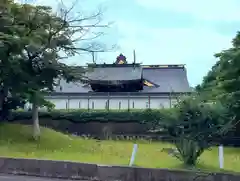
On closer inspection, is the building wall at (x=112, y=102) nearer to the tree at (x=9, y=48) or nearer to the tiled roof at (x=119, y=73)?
the tiled roof at (x=119, y=73)

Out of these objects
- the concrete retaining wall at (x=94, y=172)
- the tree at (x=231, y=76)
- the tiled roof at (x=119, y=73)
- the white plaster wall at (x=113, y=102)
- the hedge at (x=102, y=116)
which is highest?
the tiled roof at (x=119, y=73)

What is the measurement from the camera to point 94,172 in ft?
40.2

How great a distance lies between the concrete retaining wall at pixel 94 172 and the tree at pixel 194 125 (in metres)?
1.48

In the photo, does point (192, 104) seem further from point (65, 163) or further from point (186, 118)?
point (65, 163)

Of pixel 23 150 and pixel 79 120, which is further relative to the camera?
pixel 79 120

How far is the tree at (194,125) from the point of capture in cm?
1290

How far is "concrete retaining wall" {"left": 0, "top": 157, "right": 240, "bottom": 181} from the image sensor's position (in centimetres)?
1154

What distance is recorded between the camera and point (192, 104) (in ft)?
43.1

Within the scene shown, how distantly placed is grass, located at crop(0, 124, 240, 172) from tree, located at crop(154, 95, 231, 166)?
0.54m

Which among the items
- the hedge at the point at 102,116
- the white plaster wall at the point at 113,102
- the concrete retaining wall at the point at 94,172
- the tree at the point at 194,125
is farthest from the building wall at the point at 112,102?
the concrete retaining wall at the point at 94,172

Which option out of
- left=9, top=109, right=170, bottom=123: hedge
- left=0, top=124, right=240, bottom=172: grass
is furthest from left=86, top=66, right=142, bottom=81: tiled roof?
left=0, top=124, right=240, bottom=172: grass

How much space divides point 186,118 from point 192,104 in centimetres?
52


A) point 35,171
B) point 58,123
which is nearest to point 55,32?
point 35,171

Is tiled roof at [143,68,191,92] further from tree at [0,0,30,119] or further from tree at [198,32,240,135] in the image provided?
tree at [0,0,30,119]
